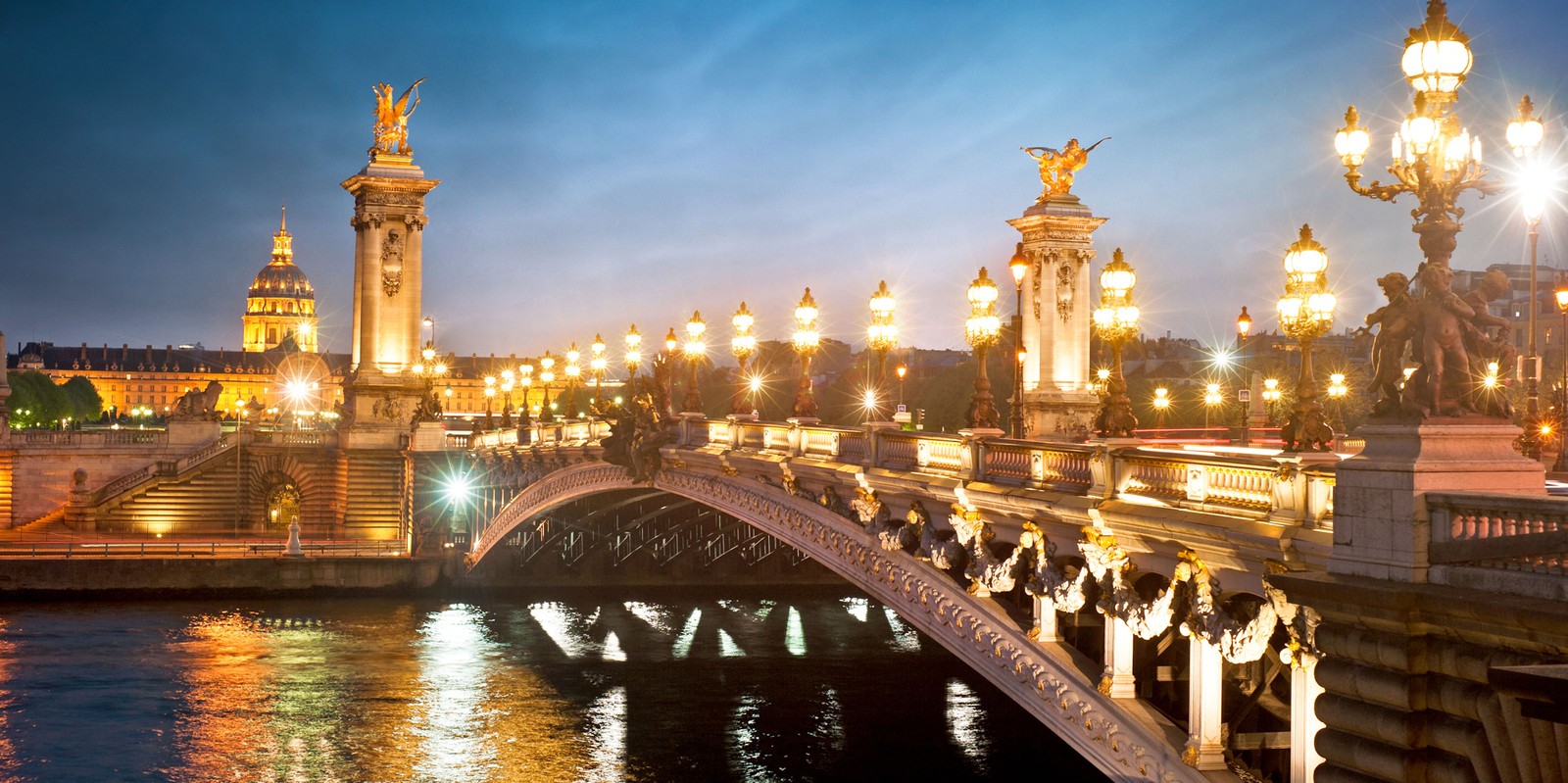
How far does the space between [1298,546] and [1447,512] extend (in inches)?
69.9

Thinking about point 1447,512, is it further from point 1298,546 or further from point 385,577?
point 385,577

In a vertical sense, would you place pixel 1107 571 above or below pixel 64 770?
above

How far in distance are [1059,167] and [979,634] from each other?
35451 millimetres

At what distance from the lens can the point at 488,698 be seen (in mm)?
39812

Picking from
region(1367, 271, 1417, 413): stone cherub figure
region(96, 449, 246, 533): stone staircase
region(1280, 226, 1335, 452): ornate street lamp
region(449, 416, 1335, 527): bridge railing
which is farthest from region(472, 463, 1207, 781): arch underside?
region(96, 449, 246, 533): stone staircase

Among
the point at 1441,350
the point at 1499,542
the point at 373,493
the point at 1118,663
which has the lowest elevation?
the point at 373,493

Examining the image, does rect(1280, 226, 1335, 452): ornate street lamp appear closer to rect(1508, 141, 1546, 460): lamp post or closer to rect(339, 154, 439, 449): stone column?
rect(1508, 141, 1546, 460): lamp post

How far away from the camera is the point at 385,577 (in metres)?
56.8

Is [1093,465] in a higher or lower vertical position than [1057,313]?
lower

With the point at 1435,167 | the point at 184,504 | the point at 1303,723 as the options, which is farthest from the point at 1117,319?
the point at 184,504

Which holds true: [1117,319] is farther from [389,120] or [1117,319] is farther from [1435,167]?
[389,120]

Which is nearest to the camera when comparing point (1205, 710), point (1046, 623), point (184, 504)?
point (1205, 710)

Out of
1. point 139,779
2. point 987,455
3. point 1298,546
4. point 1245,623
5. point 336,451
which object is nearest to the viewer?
point 1298,546

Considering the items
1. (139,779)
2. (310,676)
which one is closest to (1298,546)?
(139,779)
